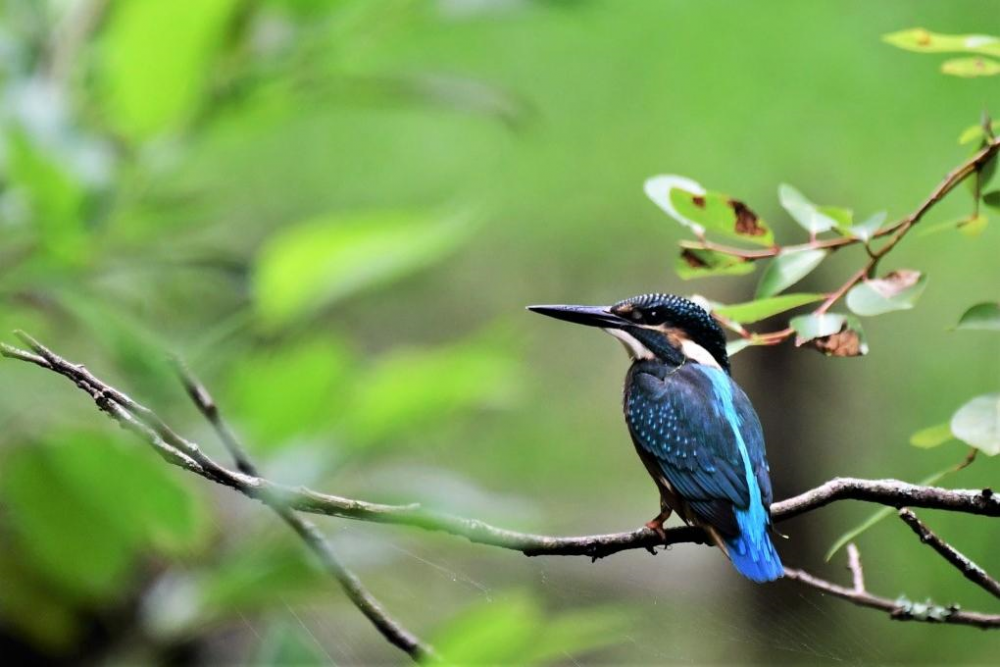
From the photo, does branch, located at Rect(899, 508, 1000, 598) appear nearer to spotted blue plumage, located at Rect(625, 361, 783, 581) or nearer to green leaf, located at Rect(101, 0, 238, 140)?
spotted blue plumage, located at Rect(625, 361, 783, 581)

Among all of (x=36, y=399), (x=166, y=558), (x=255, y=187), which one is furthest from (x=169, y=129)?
(x=255, y=187)

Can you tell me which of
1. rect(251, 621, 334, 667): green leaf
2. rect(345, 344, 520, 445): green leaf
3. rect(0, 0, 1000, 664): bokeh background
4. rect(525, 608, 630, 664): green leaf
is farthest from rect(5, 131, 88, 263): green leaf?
rect(525, 608, 630, 664): green leaf

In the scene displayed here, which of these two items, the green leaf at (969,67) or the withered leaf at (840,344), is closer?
the withered leaf at (840,344)

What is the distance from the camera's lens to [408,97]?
1.59m

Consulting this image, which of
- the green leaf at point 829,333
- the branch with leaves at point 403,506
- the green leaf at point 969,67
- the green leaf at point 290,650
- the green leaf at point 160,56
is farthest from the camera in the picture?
the green leaf at point 160,56

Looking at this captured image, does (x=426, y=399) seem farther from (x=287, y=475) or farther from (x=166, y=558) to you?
(x=166, y=558)

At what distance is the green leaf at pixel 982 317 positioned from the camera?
613 mm

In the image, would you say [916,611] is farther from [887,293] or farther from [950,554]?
[887,293]

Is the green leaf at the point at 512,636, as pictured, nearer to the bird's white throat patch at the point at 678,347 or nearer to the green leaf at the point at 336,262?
the bird's white throat patch at the point at 678,347

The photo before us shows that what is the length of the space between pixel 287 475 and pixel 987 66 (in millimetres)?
675

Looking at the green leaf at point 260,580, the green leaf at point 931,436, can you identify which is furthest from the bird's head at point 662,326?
the green leaf at point 260,580

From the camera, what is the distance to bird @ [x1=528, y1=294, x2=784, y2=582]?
2.07 ft

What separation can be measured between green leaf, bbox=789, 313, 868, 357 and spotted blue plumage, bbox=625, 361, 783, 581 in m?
0.05

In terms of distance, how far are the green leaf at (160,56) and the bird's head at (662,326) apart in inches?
27.2
